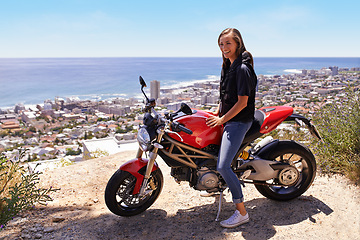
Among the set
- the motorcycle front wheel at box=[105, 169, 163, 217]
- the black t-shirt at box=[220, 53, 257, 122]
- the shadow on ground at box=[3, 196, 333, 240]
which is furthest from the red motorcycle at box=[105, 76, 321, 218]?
the black t-shirt at box=[220, 53, 257, 122]

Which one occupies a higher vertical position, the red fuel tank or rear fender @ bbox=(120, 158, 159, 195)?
the red fuel tank

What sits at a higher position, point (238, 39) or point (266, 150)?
point (238, 39)

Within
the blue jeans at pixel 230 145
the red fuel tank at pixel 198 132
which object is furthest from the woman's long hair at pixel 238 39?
the red fuel tank at pixel 198 132

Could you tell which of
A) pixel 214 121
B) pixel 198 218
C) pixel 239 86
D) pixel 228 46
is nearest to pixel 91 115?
pixel 198 218

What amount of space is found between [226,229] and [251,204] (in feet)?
2.20

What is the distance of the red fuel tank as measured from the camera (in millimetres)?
2789

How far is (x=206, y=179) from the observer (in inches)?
114

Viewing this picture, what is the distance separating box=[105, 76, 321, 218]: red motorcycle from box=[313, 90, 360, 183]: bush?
2.34ft

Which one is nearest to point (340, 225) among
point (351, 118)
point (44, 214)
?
point (351, 118)

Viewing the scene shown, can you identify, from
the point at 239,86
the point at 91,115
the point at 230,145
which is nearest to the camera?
the point at 239,86

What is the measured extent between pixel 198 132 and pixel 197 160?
0.33 metres

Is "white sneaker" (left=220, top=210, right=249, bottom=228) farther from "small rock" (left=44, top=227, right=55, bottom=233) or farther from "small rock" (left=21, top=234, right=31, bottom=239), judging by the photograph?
"small rock" (left=21, top=234, right=31, bottom=239)

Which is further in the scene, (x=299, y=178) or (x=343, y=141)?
(x=343, y=141)

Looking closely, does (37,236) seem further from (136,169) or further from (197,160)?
(197,160)
